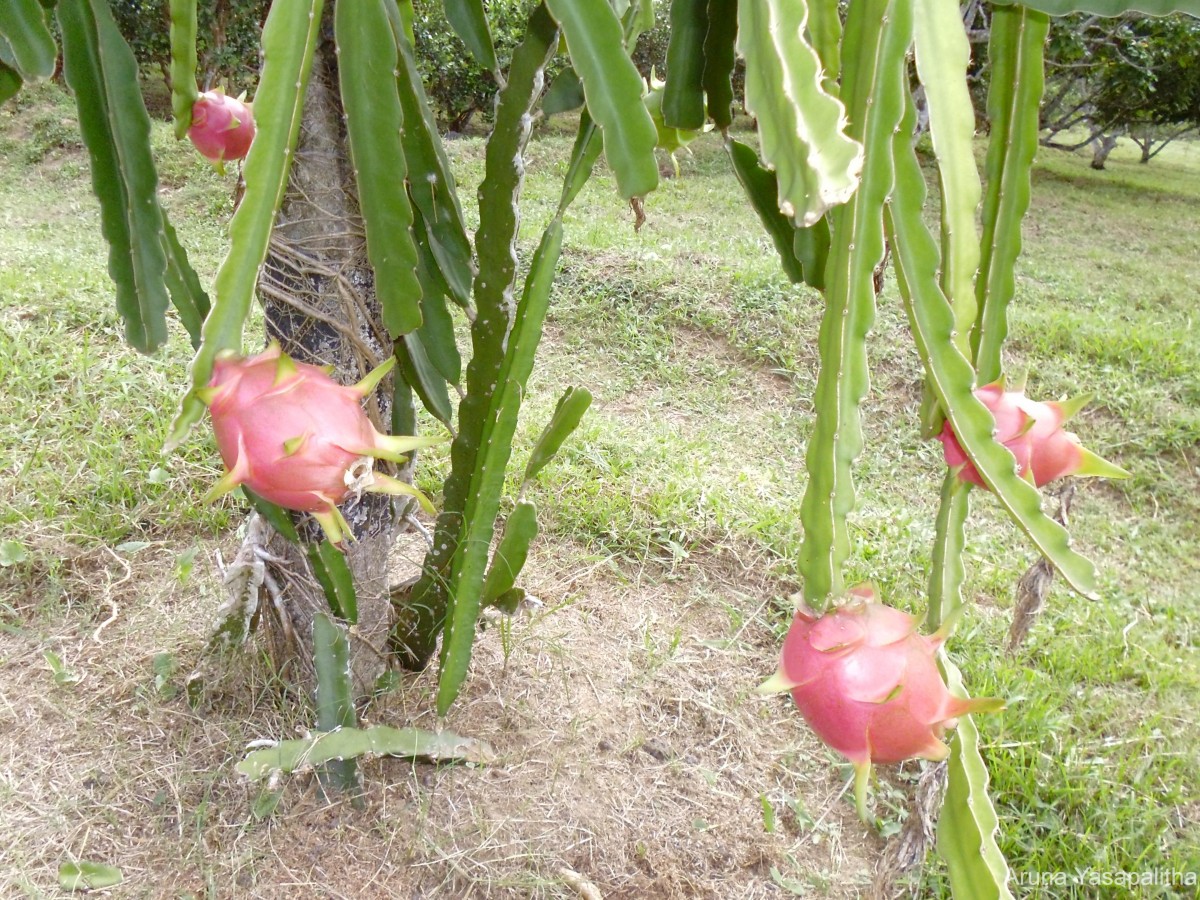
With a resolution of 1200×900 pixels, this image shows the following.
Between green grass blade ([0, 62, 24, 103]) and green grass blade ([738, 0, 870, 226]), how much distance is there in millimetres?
827

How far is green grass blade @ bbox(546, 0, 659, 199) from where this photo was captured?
750 mm

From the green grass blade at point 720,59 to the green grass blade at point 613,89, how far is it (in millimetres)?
167

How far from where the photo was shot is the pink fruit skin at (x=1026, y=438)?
27.6 inches

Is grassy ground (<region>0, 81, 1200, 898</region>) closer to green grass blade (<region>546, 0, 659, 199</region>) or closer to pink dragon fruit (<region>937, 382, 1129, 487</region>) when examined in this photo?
pink dragon fruit (<region>937, 382, 1129, 487</region>)

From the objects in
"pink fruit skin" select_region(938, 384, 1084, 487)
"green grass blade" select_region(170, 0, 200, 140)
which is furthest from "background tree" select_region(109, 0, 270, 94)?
"pink fruit skin" select_region(938, 384, 1084, 487)

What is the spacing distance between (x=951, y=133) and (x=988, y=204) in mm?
101

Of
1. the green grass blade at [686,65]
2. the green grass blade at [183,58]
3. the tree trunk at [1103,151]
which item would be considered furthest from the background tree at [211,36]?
the tree trunk at [1103,151]

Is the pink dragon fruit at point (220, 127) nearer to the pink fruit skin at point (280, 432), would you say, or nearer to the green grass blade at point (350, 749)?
the pink fruit skin at point (280, 432)

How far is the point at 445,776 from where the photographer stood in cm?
121

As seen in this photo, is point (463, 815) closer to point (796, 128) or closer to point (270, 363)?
point (270, 363)

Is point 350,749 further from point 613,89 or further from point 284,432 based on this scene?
point 613,89

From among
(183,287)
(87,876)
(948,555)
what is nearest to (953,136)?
(948,555)

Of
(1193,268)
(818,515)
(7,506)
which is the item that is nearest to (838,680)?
(818,515)

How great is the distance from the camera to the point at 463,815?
117cm
